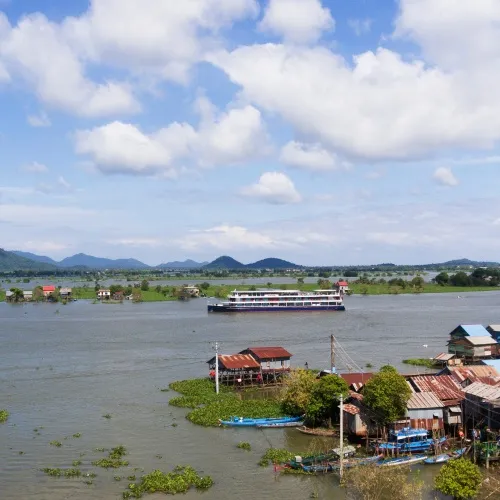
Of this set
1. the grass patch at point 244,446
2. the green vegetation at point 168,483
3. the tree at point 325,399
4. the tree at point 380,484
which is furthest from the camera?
→ the tree at point 325,399

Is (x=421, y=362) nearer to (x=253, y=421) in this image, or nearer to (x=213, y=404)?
(x=213, y=404)

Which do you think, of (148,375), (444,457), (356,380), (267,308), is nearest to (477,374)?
(356,380)

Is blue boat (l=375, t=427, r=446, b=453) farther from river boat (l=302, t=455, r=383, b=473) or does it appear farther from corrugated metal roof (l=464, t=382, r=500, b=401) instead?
corrugated metal roof (l=464, t=382, r=500, b=401)

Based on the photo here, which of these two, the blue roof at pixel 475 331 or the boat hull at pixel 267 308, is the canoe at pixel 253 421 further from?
the boat hull at pixel 267 308

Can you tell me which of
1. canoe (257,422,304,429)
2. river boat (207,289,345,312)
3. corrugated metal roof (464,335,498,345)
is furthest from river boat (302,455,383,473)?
river boat (207,289,345,312)

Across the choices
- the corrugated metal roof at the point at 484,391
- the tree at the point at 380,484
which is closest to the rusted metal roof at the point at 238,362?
the corrugated metal roof at the point at 484,391
